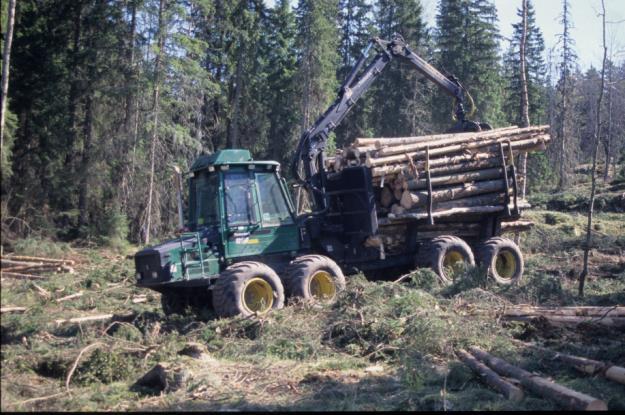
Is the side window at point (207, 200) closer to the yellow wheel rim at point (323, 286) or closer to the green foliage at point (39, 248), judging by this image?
the yellow wheel rim at point (323, 286)

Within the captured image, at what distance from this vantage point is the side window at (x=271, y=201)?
12227 mm

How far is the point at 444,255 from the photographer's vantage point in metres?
14.3

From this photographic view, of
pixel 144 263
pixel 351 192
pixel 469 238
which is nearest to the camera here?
pixel 144 263

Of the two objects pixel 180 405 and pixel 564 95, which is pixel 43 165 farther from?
pixel 564 95

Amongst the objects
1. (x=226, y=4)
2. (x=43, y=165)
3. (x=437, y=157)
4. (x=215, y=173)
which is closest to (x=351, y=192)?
(x=437, y=157)

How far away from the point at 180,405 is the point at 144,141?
18389mm

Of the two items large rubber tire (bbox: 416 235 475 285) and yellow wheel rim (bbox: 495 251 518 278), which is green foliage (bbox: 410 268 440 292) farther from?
yellow wheel rim (bbox: 495 251 518 278)

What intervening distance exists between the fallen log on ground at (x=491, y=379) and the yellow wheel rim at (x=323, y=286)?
3885mm

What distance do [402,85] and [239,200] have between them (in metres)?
29.7

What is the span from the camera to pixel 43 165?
1897cm

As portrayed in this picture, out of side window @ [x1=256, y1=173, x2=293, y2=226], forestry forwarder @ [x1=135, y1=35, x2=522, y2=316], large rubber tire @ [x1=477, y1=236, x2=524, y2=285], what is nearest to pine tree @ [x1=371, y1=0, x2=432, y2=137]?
large rubber tire @ [x1=477, y1=236, x2=524, y2=285]

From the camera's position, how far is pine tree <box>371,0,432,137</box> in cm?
3850

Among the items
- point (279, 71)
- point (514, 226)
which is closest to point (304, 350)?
point (514, 226)

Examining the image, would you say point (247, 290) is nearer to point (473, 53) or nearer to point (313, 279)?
point (313, 279)
